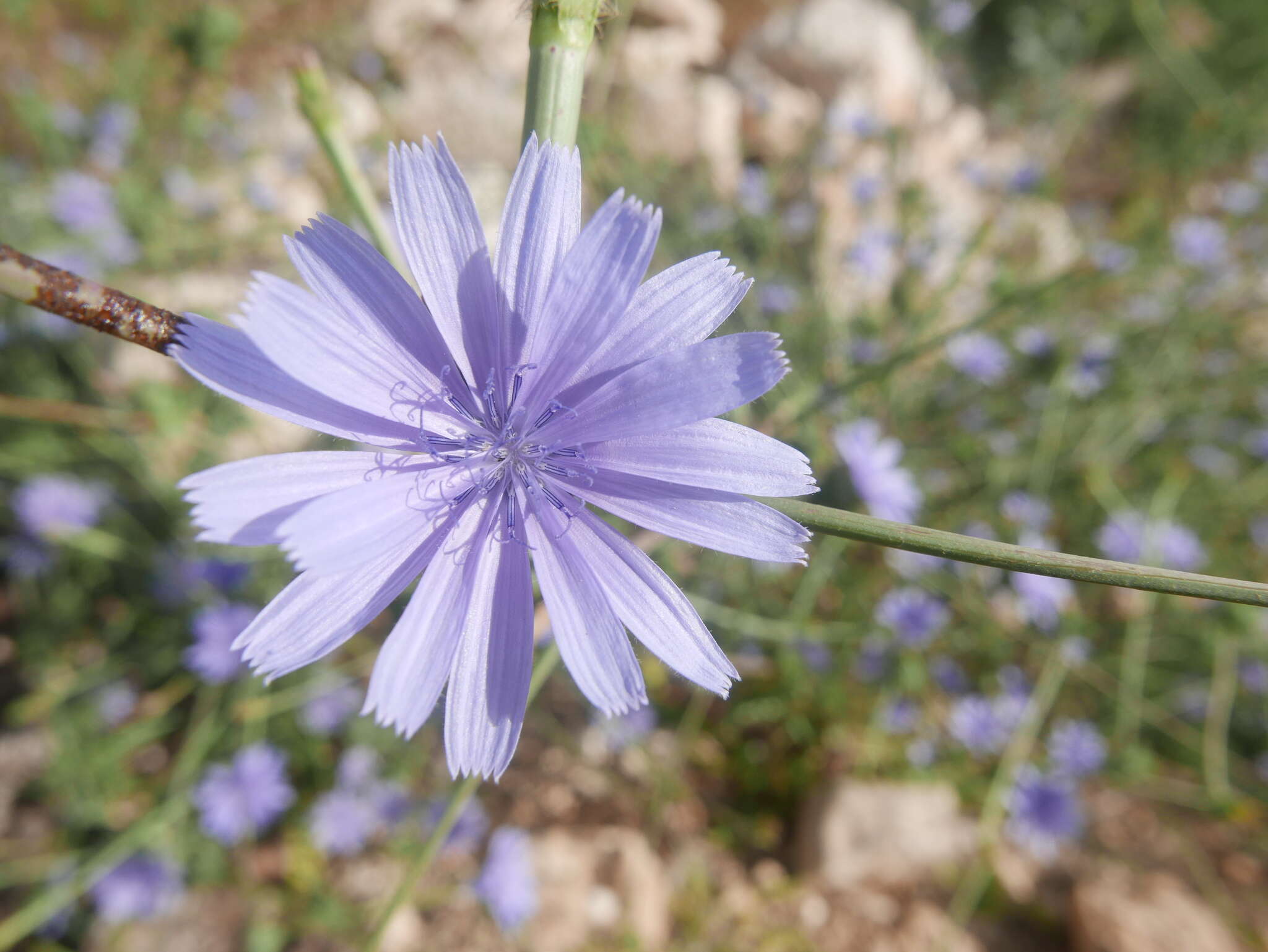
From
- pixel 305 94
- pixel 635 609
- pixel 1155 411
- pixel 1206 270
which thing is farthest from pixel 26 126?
pixel 1206 270

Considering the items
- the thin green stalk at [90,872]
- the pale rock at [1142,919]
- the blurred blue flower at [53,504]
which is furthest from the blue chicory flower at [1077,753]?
the blurred blue flower at [53,504]

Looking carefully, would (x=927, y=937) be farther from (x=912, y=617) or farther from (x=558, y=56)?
(x=558, y=56)

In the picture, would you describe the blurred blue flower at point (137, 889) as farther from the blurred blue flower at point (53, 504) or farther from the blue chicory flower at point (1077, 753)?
the blue chicory flower at point (1077, 753)

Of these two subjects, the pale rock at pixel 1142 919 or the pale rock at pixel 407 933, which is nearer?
the pale rock at pixel 407 933

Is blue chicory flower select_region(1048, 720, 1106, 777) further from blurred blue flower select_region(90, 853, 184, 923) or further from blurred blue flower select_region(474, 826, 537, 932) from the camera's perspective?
blurred blue flower select_region(90, 853, 184, 923)

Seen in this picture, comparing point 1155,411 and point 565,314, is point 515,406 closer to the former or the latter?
point 565,314

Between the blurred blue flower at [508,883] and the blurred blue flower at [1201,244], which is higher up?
the blurred blue flower at [1201,244]
